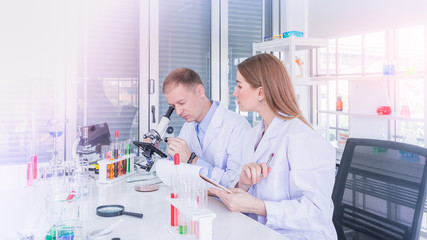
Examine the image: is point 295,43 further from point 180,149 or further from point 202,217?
A: point 202,217

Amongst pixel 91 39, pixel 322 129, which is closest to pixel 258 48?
pixel 322 129

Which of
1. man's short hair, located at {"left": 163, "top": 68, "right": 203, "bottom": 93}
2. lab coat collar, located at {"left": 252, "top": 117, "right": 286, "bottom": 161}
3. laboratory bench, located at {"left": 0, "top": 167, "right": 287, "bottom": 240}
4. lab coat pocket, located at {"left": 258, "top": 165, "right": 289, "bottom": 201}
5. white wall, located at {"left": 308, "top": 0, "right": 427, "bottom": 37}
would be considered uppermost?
white wall, located at {"left": 308, "top": 0, "right": 427, "bottom": 37}

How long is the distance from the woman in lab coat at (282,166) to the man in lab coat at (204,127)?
0.38 m

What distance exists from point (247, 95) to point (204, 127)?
2.27 feet

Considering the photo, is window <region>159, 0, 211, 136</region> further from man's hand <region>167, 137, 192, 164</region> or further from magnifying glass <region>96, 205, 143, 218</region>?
magnifying glass <region>96, 205, 143, 218</region>

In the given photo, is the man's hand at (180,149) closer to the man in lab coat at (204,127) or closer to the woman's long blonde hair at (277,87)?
the man in lab coat at (204,127)

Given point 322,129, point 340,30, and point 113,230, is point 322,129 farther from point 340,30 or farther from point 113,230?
point 113,230

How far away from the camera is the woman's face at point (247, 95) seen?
1.68 m

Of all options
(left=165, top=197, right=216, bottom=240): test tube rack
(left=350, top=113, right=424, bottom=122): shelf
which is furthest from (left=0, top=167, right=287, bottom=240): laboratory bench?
(left=350, top=113, right=424, bottom=122): shelf

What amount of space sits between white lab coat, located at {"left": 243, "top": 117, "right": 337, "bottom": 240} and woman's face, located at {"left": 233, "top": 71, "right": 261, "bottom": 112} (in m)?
0.19

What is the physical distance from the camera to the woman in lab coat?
1.40m

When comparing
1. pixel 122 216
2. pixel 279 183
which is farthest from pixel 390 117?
pixel 122 216

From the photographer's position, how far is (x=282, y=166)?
1516 mm

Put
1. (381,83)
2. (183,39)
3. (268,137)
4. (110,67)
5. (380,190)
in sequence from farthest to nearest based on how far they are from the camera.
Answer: (183,39) < (110,67) < (381,83) < (268,137) < (380,190)
